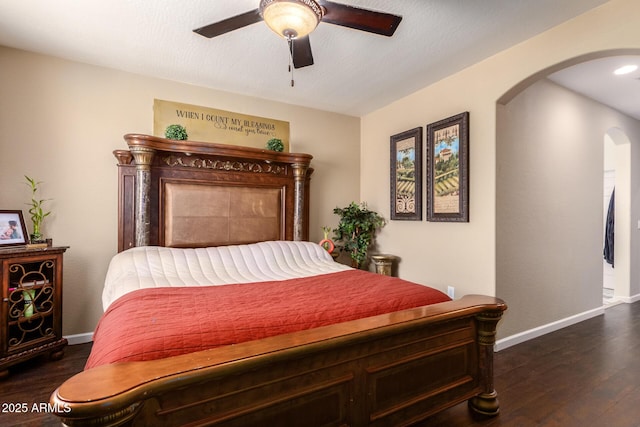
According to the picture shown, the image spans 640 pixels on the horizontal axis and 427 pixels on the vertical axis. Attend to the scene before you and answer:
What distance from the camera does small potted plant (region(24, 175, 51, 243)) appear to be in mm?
2707

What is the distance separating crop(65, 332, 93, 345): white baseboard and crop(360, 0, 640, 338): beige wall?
11.3 feet

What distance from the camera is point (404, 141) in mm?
3787

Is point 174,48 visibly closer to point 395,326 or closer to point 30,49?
point 30,49

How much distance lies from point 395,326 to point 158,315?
1134mm

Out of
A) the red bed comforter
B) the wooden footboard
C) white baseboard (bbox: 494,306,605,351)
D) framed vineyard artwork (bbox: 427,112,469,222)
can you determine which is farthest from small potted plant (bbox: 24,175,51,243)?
white baseboard (bbox: 494,306,605,351)

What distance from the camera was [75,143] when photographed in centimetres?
297

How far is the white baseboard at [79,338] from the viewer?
296 centimetres

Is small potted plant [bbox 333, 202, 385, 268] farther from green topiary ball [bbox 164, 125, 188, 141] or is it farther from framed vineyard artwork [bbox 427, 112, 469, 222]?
green topiary ball [bbox 164, 125, 188, 141]

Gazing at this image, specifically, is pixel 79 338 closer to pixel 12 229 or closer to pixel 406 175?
pixel 12 229

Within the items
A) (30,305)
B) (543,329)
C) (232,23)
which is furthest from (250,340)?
(543,329)

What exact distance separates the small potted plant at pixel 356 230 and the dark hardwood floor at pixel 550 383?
1840 mm

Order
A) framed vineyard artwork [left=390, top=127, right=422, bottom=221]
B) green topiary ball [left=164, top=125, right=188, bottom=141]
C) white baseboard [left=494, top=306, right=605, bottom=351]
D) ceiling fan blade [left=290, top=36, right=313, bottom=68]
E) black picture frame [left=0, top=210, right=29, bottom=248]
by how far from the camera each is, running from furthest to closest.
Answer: framed vineyard artwork [left=390, top=127, right=422, bottom=221] < green topiary ball [left=164, top=125, right=188, bottom=141] < white baseboard [left=494, top=306, right=605, bottom=351] < black picture frame [left=0, top=210, right=29, bottom=248] < ceiling fan blade [left=290, top=36, right=313, bottom=68]

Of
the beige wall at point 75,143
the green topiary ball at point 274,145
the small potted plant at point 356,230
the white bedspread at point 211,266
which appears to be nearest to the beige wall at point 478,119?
the small potted plant at point 356,230

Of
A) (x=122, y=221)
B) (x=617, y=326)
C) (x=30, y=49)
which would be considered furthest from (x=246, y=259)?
(x=617, y=326)
